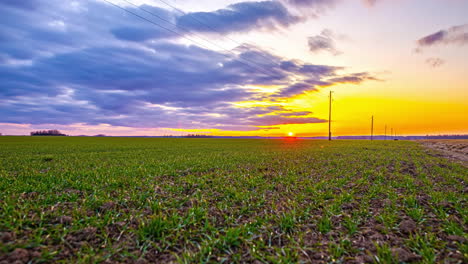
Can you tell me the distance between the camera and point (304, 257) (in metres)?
4.22

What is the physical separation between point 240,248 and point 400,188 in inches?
324

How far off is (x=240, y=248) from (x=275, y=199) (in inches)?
132

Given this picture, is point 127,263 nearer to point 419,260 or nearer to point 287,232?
point 287,232

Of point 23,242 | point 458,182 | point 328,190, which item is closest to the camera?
point 23,242

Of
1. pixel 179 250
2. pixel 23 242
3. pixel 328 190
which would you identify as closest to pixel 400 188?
pixel 328 190

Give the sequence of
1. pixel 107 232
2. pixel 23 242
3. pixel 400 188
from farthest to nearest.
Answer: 1. pixel 400 188
2. pixel 107 232
3. pixel 23 242

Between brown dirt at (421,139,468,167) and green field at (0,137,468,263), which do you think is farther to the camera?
brown dirt at (421,139,468,167)

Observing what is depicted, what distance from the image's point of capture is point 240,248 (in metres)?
4.50

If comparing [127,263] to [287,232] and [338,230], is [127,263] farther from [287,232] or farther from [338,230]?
[338,230]

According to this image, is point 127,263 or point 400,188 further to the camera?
point 400,188

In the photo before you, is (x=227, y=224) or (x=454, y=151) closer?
(x=227, y=224)

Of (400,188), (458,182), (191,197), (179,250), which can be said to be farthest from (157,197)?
(458,182)

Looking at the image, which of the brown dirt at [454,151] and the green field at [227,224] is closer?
the green field at [227,224]

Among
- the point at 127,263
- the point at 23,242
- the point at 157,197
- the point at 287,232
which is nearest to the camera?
the point at 127,263
